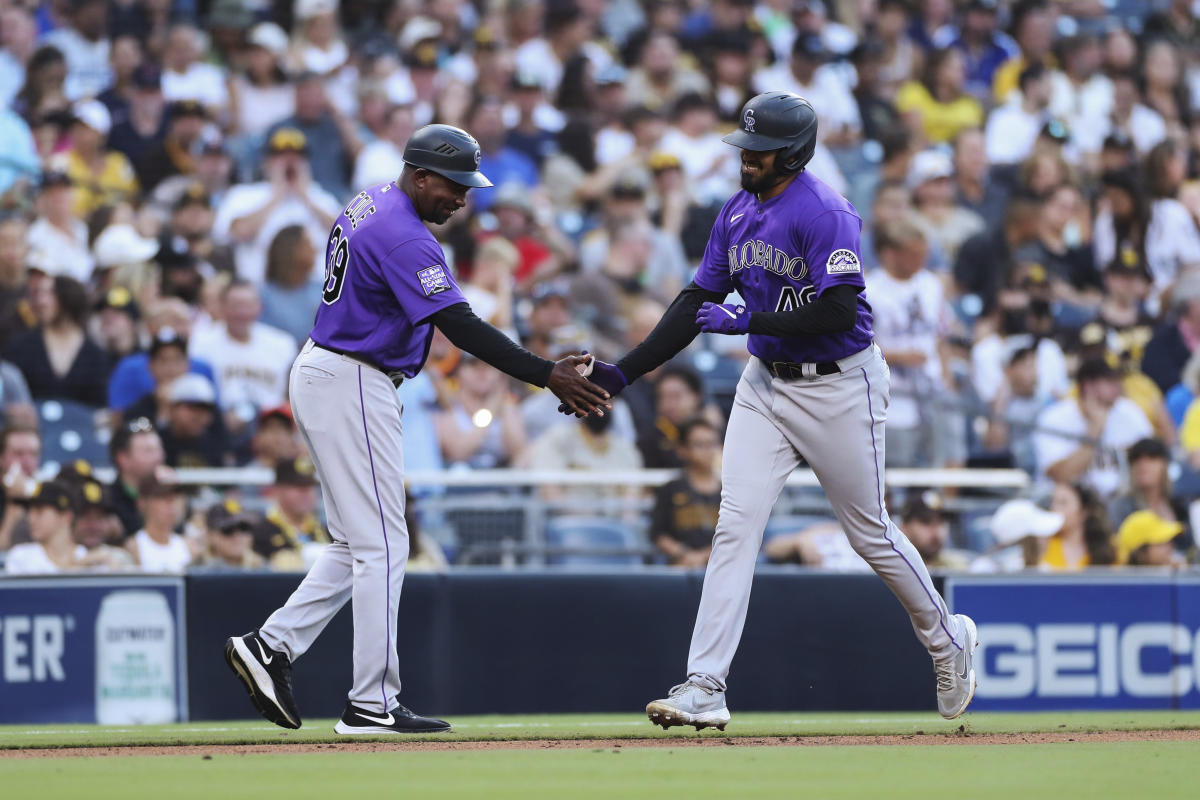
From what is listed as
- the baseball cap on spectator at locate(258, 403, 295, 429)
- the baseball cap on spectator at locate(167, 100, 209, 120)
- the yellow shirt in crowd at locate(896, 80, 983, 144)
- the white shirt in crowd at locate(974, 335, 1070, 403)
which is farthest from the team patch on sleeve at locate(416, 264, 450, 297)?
the yellow shirt in crowd at locate(896, 80, 983, 144)

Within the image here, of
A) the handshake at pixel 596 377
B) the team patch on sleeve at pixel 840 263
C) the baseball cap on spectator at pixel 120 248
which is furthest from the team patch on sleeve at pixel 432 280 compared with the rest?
the baseball cap on spectator at pixel 120 248

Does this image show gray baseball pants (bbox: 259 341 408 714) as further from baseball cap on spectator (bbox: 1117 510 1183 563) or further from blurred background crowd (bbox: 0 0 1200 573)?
baseball cap on spectator (bbox: 1117 510 1183 563)

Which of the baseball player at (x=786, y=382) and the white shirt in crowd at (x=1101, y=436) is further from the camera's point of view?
the white shirt in crowd at (x=1101, y=436)

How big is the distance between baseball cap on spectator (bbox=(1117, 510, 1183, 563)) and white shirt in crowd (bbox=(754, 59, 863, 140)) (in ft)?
17.0

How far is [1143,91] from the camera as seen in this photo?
14.6m

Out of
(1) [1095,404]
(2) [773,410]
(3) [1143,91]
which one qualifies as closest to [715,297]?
(2) [773,410]

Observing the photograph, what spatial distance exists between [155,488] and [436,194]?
306cm

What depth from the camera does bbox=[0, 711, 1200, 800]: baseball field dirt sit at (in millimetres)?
4719

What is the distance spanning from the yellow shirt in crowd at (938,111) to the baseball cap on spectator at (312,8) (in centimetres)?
452

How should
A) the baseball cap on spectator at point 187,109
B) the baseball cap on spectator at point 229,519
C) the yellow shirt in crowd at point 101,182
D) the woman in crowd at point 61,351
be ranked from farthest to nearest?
1. the baseball cap on spectator at point 187,109
2. the yellow shirt in crowd at point 101,182
3. the woman in crowd at point 61,351
4. the baseball cap on spectator at point 229,519

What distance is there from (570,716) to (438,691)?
0.65 meters

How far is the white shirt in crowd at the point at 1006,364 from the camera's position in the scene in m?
10.8

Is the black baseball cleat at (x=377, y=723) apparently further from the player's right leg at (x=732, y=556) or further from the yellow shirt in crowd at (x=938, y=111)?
the yellow shirt in crowd at (x=938, y=111)

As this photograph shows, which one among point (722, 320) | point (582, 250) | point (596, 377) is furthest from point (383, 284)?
point (582, 250)
